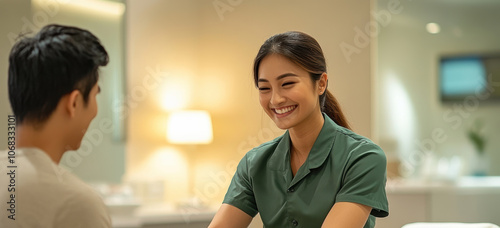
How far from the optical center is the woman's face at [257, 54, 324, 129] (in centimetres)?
134

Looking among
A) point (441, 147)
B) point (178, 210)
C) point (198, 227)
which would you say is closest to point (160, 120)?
point (178, 210)

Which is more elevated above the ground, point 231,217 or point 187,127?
point 187,127

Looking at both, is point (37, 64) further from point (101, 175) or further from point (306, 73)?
point (306, 73)

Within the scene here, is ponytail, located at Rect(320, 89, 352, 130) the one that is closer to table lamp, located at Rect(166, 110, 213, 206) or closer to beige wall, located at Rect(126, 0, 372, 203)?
beige wall, located at Rect(126, 0, 372, 203)

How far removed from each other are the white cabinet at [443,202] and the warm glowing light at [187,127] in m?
1.40

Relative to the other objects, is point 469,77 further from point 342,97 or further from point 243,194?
point 243,194

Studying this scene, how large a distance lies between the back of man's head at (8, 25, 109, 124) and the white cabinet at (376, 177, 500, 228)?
3.13m

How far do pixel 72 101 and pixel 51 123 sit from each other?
35 millimetres

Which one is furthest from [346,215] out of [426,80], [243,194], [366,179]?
[426,80]

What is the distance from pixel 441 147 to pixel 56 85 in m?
4.61

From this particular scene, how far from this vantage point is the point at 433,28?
16.3 feet

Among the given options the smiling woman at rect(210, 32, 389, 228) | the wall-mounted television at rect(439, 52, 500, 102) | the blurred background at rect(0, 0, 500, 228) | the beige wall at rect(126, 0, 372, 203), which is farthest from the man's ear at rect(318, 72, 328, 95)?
the wall-mounted television at rect(439, 52, 500, 102)

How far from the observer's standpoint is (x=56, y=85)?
75cm

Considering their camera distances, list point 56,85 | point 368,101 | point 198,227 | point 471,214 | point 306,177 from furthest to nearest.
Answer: point 471,214 → point 198,227 → point 368,101 → point 306,177 → point 56,85
